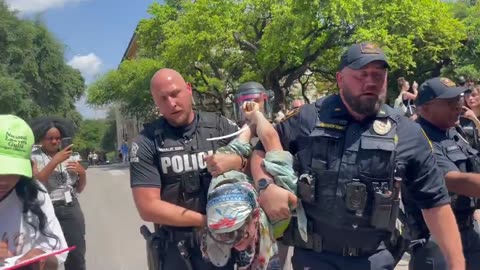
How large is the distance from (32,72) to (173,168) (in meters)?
36.8

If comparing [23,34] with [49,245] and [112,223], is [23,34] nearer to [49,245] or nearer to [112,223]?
[112,223]

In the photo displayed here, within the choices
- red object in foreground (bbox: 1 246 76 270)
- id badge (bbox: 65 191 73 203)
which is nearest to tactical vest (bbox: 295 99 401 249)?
red object in foreground (bbox: 1 246 76 270)

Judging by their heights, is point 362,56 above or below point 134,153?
above

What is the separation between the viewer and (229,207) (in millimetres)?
2740

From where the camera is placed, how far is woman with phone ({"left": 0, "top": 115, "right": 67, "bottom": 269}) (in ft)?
7.89

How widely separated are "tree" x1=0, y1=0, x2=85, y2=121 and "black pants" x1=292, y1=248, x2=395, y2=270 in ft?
112

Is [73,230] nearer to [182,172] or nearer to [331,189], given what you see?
[182,172]

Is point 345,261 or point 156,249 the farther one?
point 156,249

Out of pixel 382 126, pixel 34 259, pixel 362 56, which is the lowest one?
pixel 34 259

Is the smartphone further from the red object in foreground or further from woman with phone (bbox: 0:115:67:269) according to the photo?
the red object in foreground

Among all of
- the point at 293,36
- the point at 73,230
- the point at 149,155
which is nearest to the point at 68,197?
the point at 73,230

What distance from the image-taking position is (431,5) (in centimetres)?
3067

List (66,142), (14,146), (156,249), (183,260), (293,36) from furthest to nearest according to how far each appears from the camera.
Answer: (293,36) < (66,142) < (156,249) < (183,260) < (14,146)

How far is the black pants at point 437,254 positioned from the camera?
11.8 ft
